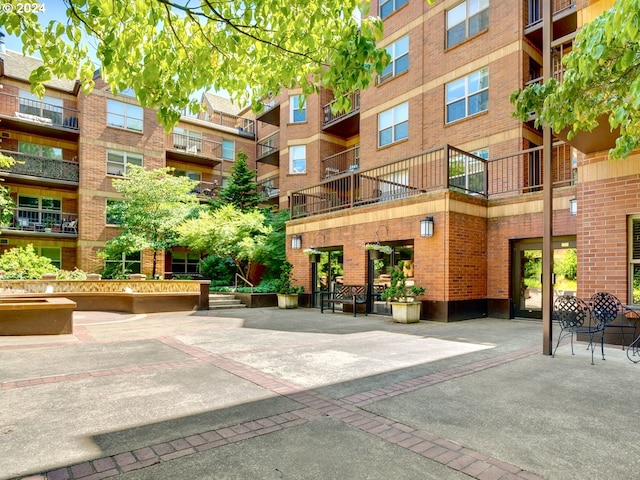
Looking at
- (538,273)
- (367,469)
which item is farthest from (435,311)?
(367,469)

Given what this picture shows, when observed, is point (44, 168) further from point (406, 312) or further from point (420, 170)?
point (406, 312)

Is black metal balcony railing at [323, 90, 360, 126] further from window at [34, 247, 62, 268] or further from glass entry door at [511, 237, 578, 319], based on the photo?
window at [34, 247, 62, 268]

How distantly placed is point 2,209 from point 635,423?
2396 centimetres

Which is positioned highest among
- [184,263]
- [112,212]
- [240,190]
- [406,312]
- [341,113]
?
[341,113]

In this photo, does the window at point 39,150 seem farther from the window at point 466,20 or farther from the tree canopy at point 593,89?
the tree canopy at point 593,89

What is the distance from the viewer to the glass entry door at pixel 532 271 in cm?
1144

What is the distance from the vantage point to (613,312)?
6.92 metres

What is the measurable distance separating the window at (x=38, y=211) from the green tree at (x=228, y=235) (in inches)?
359

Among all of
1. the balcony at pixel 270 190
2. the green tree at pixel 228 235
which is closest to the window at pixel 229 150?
the balcony at pixel 270 190

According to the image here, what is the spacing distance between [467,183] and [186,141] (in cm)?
2025

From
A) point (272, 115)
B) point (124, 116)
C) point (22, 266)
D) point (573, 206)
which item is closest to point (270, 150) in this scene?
point (272, 115)

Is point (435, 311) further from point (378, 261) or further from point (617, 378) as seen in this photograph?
point (617, 378)

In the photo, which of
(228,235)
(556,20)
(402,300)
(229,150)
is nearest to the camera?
(402,300)

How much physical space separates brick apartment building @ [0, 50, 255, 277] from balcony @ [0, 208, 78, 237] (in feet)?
0.15
